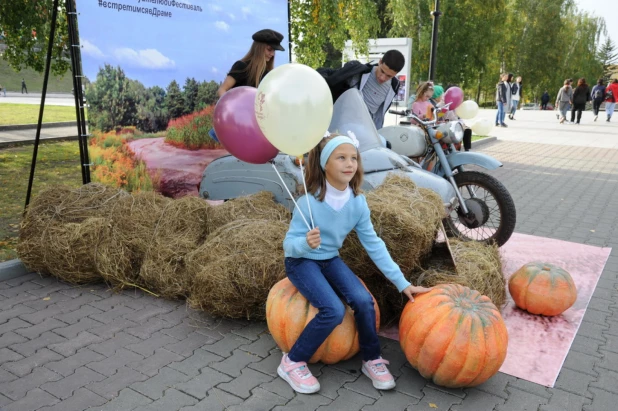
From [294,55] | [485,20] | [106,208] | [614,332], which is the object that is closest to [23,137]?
[294,55]

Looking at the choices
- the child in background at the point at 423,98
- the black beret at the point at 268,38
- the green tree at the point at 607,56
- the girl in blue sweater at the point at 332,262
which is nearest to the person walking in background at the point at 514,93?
the child in background at the point at 423,98

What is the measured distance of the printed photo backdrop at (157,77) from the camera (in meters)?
5.46

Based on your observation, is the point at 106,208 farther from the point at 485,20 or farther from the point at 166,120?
the point at 485,20

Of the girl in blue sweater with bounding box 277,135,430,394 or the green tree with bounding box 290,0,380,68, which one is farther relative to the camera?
the green tree with bounding box 290,0,380,68

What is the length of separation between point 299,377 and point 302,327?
270 mm

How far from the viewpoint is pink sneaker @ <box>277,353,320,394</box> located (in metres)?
2.74

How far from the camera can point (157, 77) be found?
623cm

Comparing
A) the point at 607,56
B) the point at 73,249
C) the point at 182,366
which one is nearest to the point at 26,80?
the point at 73,249

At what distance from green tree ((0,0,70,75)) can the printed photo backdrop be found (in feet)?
6.74

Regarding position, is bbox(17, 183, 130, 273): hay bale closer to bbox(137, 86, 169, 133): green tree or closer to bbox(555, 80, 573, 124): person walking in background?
bbox(137, 86, 169, 133): green tree

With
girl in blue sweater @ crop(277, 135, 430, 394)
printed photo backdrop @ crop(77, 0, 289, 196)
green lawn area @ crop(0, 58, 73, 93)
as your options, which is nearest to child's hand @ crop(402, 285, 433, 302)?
girl in blue sweater @ crop(277, 135, 430, 394)

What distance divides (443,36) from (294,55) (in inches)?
643

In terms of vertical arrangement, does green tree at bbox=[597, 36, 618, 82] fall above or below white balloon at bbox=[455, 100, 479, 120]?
above

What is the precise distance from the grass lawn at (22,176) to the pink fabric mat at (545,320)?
429cm
